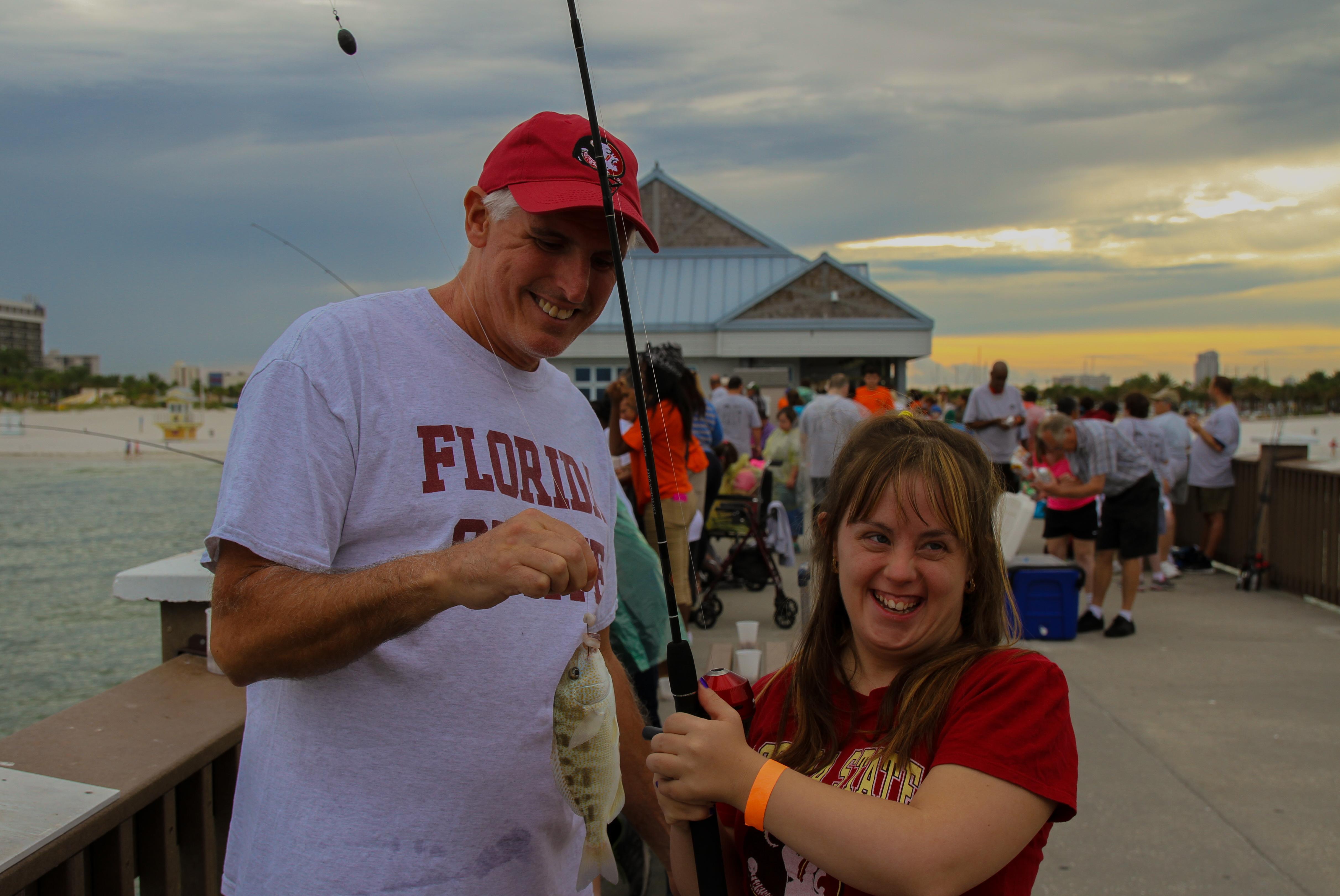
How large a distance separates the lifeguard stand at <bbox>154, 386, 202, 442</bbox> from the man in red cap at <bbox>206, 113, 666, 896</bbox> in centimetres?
1919

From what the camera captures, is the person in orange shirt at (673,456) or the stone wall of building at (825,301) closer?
the person in orange shirt at (673,456)

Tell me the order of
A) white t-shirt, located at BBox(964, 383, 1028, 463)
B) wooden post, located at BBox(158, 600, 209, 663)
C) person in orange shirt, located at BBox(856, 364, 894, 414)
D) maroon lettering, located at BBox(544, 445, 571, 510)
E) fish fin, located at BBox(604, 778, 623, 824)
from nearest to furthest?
fish fin, located at BBox(604, 778, 623, 824) → maroon lettering, located at BBox(544, 445, 571, 510) → wooden post, located at BBox(158, 600, 209, 663) → white t-shirt, located at BBox(964, 383, 1028, 463) → person in orange shirt, located at BBox(856, 364, 894, 414)

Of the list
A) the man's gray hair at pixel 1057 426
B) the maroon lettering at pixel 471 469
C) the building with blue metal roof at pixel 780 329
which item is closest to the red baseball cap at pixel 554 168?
the maroon lettering at pixel 471 469

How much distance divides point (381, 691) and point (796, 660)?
779 mm

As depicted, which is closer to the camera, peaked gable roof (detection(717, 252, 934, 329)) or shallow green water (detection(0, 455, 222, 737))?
shallow green water (detection(0, 455, 222, 737))

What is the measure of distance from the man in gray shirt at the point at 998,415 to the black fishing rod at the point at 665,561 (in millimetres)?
9908

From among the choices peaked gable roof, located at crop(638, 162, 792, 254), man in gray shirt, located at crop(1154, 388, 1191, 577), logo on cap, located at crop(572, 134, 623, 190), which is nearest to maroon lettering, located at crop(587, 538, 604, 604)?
logo on cap, located at crop(572, 134, 623, 190)

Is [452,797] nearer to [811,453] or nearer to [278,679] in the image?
[278,679]

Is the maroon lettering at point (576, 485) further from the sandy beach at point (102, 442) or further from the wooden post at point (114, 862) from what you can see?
the sandy beach at point (102, 442)

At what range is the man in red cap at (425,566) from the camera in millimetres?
1315

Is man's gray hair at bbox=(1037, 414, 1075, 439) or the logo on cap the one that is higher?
the logo on cap

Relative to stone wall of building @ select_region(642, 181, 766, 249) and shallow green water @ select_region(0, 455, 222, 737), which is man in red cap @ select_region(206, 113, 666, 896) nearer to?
shallow green water @ select_region(0, 455, 222, 737)

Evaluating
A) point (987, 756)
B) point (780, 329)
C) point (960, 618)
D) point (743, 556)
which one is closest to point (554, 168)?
point (960, 618)

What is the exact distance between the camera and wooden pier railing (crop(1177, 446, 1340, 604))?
8039mm
